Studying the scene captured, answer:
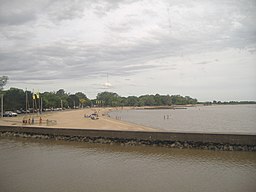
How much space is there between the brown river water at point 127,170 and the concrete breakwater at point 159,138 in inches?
39.2

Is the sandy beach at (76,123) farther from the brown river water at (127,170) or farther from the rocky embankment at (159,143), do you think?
the brown river water at (127,170)

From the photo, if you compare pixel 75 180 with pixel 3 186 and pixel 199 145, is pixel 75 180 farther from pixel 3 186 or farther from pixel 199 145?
pixel 199 145

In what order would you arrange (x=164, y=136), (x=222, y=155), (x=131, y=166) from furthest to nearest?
1. (x=164, y=136)
2. (x=222, y=155)
3. (x=131, y=166)

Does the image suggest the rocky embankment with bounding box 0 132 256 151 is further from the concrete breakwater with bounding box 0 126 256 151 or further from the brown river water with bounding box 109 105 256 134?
the brown river water with bounding box 109 105 256 134

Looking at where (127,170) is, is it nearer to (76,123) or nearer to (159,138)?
(159,138)

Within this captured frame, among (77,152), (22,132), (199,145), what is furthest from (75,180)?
(22,132)

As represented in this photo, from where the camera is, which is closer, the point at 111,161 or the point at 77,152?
the point at 111,161

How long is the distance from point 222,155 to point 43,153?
16011 millimetres

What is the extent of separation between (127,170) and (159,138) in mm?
9380

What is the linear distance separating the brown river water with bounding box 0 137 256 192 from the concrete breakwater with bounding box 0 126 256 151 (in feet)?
3.26

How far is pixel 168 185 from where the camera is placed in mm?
14141

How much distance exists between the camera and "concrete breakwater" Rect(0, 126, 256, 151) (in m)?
22.8

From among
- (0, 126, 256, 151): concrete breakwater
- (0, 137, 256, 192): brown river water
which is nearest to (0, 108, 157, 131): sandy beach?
Result: (0, 126, 256, 151): concrete breakwater

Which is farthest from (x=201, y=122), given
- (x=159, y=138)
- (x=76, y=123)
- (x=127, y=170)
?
(x=127, y=170)
